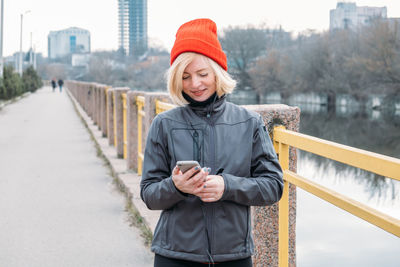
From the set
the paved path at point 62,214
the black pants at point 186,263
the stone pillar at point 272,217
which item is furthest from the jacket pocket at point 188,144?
the paved path at point 62,214

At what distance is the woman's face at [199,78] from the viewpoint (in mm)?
2244

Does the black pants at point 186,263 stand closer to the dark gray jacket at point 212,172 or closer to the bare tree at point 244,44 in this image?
the dark gray jacket at point 212,172

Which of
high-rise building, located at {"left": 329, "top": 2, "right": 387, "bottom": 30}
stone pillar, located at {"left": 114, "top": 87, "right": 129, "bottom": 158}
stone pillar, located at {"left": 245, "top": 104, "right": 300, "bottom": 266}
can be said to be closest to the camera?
stone pillar, located at {"left": 245, "top": 104, "right": 300, "bottom": 266}

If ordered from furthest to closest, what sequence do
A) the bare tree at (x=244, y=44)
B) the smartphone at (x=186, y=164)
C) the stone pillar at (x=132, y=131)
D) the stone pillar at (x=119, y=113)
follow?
the bare tree at (x=244, y=44), the stone pillar at (x=119, y=113), the stone pillar at (x=132, y=131), the smartphone at (x=186, y=164)

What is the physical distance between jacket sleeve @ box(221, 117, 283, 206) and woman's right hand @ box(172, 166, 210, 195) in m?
0.14

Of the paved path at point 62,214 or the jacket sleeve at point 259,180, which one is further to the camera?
the paved path at point 62,214

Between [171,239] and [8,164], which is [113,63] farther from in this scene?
[171,239]

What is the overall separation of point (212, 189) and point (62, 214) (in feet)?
15.4

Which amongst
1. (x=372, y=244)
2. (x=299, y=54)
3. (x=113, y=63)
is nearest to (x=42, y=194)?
(x=372, y=244)

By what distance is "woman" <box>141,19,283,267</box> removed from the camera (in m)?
2.20

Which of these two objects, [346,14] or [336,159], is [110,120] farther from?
[346,14]

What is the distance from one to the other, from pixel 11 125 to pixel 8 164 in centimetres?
917

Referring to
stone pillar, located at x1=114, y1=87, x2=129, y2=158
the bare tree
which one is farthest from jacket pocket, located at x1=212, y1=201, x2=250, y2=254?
the bare tree

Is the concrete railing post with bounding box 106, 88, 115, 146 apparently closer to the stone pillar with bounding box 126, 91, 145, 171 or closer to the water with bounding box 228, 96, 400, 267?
the stone pillar with bounding box 126, 91, 145, 171
